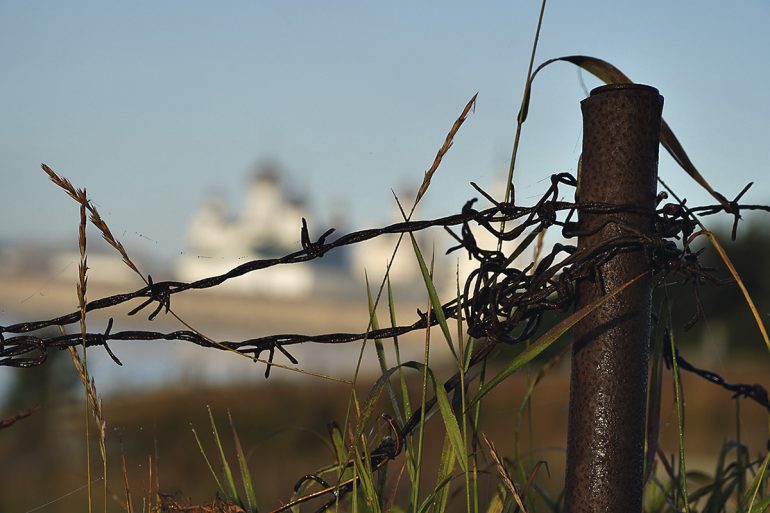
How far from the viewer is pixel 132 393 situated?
11797 millimetres

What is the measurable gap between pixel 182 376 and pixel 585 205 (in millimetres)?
11270

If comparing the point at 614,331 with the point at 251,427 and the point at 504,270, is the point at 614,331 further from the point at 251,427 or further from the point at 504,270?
the point at 251,427

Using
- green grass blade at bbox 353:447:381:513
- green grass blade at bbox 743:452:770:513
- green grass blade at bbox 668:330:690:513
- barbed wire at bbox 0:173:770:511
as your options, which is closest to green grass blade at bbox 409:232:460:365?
barbed wire at bbox 0:173:770:511

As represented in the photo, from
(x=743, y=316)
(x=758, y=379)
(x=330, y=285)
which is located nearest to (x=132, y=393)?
(x=758, y=379)

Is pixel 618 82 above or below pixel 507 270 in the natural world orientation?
above

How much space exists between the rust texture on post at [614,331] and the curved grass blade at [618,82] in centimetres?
4

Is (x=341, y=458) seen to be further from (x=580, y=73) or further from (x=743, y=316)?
(x=743, y=316)

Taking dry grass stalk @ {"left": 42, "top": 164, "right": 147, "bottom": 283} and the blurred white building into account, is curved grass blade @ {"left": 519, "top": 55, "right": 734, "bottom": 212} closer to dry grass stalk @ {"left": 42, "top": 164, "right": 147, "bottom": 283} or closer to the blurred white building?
dry grass stalk @ {"left": 42, "top": 164, "right": 147, "bottom": 283}

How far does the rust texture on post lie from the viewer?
1.04 m

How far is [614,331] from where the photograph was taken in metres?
1.06

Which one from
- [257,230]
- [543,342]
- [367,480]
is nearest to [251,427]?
[367,480]

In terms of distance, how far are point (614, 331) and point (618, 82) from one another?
0.33 m

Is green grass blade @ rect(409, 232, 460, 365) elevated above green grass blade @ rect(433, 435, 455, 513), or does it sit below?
above

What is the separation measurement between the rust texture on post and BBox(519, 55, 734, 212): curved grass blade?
4 centimetres
